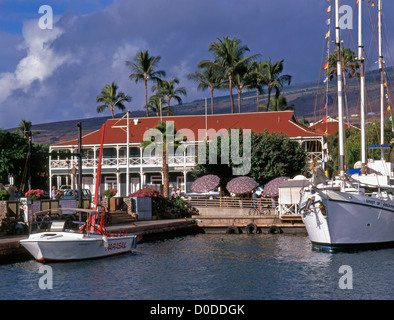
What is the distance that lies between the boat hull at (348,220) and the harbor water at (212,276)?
0.71 meters

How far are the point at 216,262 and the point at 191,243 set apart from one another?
817cm

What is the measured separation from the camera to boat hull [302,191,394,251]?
29750mm

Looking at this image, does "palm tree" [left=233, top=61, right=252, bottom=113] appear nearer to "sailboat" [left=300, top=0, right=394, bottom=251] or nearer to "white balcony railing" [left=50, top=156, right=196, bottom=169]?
"white balcony railing" [left=50, top=156, right=196, bottom=169]

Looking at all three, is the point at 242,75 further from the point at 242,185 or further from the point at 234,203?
the point at 234,203

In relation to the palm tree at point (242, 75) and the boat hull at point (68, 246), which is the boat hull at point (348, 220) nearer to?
the boat hull at point (68, 246)

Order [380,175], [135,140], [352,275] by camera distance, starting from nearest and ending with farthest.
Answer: [352,275] < [380,175] < [135,140]

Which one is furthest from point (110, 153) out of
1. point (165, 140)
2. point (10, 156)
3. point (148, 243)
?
point (148, 243)

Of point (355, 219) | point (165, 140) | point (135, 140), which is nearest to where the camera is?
point (355, 219)

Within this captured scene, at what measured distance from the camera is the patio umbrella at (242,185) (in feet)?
147

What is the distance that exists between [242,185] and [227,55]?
3026cm

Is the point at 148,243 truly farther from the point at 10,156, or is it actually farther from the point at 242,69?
the point at 242,69

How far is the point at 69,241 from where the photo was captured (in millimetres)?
26203

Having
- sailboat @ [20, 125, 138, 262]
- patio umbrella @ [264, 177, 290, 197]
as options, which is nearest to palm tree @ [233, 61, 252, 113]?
patio umbrella @ [264, 177, 290, 197]

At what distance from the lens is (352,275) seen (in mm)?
23516
